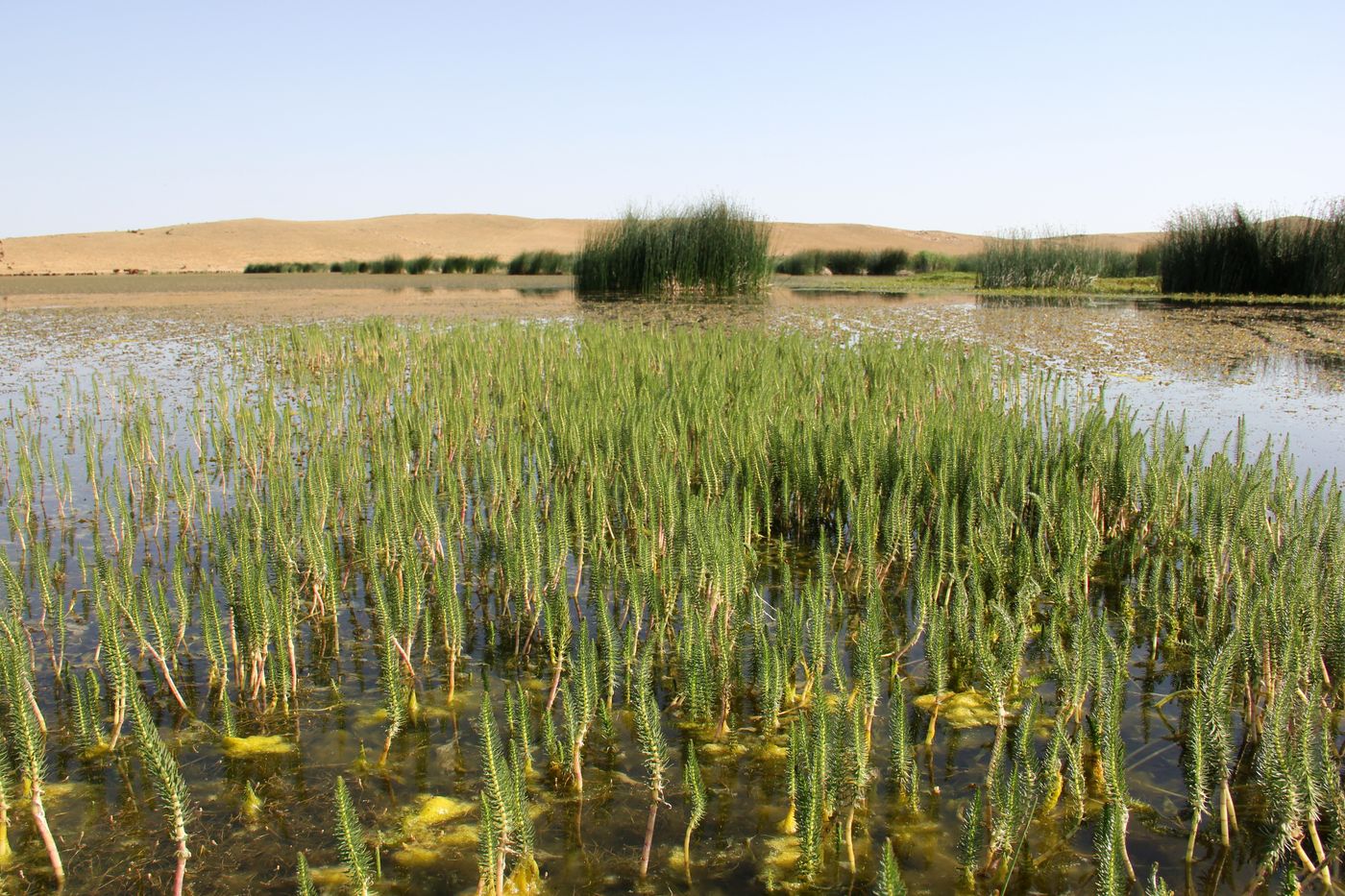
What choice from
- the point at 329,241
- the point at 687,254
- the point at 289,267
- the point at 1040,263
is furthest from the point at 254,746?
the point at 329,241

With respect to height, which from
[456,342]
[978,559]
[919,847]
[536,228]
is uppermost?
[536,228]

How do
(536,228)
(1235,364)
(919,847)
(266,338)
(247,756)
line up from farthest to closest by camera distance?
(536,228)
(266,338)
(1235,364)
(247,756)
(919,847)

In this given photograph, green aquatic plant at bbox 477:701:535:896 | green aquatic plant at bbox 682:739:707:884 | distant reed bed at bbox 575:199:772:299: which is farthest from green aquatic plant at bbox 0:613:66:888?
distant reed bed at bbox 575:199:772:299

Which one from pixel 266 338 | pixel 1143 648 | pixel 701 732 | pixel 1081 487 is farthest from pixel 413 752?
pixel 266 338

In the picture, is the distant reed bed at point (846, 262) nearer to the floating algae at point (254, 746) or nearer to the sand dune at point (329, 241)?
the sand dune at point (329, 241)

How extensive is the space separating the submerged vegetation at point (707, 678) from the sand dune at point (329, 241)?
16.4m

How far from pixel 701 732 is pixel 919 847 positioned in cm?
66

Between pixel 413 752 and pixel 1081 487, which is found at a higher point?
pixel 1081 487

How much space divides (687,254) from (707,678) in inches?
622

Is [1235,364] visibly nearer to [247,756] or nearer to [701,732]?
[701,732]

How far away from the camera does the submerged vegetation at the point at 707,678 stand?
1933 mm

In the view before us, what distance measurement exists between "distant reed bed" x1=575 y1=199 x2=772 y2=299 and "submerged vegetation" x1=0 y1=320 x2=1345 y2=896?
13.6 meters

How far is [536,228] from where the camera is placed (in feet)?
201

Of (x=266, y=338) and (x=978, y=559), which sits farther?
(x=266, y=338)
